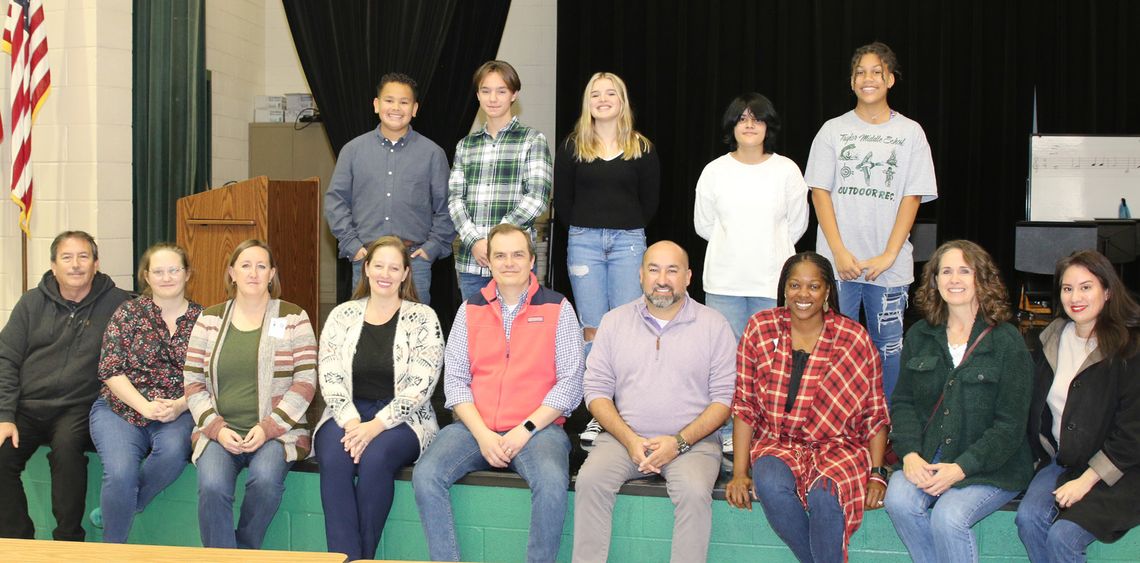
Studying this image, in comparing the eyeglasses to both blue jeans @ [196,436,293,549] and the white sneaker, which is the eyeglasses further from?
the white sneaker

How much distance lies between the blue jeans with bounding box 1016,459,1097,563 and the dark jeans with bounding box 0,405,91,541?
2.95m

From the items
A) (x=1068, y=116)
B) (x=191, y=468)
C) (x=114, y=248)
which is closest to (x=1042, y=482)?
(x=191, y=468)

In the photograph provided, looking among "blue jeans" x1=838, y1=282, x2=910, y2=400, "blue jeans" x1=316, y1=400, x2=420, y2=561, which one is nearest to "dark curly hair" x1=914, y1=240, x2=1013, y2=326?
"blue jeans" x1=838, y1=282, x2=910, y2=400

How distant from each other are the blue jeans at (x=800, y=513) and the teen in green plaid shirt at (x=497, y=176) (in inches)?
56.0

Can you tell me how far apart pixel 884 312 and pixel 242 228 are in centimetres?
278

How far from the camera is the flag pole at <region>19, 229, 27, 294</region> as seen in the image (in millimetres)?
4895

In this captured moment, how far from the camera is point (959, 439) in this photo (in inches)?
109

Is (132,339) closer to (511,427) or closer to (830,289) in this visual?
(511,427)

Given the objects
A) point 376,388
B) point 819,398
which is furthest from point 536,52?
point 819,398

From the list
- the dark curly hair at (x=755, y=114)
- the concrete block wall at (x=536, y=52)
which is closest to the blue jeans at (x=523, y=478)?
the dark curly hair at (x=755, y=114)

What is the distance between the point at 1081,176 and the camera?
6742 millimetres

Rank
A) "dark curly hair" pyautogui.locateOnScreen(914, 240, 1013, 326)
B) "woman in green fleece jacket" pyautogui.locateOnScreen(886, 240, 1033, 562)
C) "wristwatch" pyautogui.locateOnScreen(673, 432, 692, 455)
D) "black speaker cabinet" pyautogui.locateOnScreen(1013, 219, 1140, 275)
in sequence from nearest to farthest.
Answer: "woman in green fleece jacket" pyautogui.locateOnScreen(886, 240, 1033, 562)
"dark curly hair" pyautogui.locateOnScreen(914, 240, 1013, 326)
"wristwatch" pyautogui.locateOnScreen(673, 432, 692, 455)
"black speaker cabinet" pyautogui.locateOnScreen(1013, 219, 1140, 275)

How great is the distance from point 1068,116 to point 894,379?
4315mm

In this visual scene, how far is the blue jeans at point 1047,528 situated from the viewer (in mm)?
2586
